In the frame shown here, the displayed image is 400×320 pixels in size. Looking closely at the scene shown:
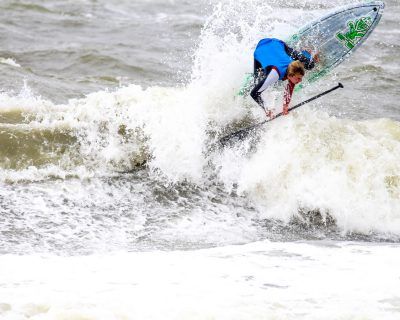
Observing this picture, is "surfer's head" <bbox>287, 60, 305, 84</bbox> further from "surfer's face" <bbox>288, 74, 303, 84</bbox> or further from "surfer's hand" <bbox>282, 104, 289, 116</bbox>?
"surfer's hand" <bbox>282, 104, 289, 116</bbox>

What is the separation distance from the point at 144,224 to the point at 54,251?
1226mm

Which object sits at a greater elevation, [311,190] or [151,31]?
[151,31]

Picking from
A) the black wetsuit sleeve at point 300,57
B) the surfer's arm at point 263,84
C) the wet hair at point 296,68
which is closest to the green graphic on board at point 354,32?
the black wetsuit sleeve at point 300,57


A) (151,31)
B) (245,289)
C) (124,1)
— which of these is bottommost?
(245,289)

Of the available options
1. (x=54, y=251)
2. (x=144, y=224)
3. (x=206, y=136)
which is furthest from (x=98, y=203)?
(x=206, y=136)

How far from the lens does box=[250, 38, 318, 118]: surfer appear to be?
811cm

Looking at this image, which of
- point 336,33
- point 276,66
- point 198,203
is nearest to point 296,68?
point 276,66

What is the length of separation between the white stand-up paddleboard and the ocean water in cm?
32

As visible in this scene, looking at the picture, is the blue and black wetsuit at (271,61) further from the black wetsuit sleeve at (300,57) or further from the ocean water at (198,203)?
the ocean water at (198,203)

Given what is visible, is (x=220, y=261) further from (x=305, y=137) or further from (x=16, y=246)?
(x=305, y=137)

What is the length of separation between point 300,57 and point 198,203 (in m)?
2.34

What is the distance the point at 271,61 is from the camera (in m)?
8.21

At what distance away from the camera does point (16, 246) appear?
247 inches

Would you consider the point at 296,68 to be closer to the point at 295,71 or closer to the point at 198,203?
the point at 295,71
